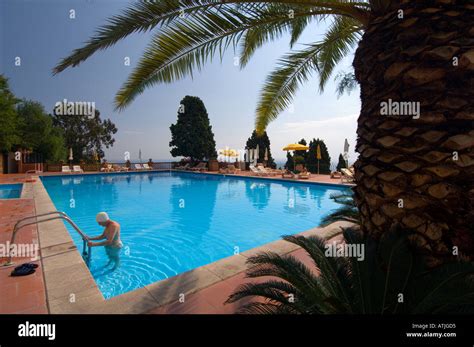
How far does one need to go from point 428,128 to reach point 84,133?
4332cm

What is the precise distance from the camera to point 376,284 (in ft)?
6.43

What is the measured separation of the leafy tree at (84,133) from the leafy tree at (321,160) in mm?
29046

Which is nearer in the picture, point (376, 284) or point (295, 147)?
point (376, 284)

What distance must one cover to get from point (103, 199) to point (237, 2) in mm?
12467

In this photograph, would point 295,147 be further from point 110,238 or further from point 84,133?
point 84,133

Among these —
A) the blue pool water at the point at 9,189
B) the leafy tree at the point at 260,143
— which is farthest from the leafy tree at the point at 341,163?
the blue pool water at the point at 9,189

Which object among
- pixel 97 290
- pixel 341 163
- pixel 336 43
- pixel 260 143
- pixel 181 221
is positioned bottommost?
→ pixel 181 221

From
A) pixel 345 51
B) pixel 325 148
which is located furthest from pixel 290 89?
pixel 325 148

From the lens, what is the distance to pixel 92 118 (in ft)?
123

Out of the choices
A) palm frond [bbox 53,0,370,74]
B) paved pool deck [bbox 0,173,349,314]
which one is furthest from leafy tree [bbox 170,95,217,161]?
palm frond [bbox 53,0,370,74]

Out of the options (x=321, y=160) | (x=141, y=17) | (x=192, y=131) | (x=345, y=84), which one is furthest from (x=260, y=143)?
(x=141, y=17)

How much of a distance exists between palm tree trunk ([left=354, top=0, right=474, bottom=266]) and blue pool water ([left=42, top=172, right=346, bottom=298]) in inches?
185

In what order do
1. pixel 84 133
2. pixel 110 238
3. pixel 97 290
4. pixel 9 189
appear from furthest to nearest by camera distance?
pixel 84 133 < pixel 9 189 < pixel 110 238 < pixel 97 290

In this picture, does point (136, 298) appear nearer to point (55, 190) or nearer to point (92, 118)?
point (55, 190)
